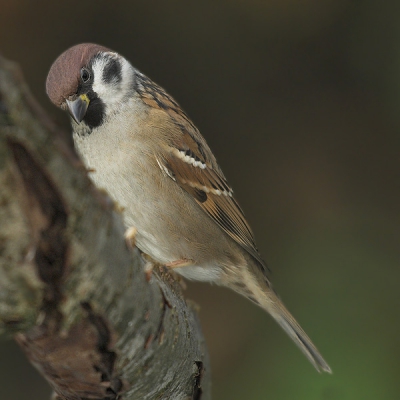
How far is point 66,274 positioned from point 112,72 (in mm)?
1622

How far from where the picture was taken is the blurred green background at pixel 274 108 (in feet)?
10.7

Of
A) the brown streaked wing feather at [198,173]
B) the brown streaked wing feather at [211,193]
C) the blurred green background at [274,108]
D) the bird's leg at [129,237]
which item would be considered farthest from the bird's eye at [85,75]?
the bird's leg at [129,237]

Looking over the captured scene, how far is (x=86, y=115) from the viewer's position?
2279mm

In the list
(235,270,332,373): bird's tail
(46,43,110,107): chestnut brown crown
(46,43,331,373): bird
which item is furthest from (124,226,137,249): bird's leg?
(235,270,332,373): bird's tail

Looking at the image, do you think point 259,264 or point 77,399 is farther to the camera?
point 259,264

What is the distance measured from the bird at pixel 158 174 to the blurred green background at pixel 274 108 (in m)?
0.65

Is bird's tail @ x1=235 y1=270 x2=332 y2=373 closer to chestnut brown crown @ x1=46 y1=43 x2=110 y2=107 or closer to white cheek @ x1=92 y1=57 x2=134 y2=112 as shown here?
white cheek @ x1=92 y1=57 x2=134 y2=112

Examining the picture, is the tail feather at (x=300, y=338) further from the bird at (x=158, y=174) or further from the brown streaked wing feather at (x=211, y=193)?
the brown streaked wing feather at (x=211, y=193)

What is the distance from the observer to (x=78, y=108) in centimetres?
218

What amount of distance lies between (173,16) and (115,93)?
4.35 feet

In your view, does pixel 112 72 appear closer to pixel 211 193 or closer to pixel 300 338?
pixel 211 193

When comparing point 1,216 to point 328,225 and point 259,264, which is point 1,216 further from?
point 328,225

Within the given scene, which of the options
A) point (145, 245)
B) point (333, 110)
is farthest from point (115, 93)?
point (333, 110)

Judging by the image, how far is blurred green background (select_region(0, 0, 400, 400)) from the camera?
3248mm
